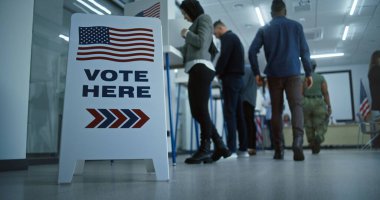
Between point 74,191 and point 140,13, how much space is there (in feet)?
5.40

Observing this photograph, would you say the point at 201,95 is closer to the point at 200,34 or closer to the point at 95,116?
the point at 200,34

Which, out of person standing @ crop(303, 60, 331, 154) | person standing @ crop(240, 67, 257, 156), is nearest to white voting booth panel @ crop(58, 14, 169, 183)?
person standing @ crop(240, 67, 257, 156)

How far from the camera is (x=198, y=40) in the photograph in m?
1.95

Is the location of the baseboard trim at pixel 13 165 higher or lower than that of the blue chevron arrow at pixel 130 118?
lower

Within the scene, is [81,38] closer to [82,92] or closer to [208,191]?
[82,92]

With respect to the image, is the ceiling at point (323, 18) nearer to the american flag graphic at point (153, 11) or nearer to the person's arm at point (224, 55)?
the person's arm at point (224, 55)

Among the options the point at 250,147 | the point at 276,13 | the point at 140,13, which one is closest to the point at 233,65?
the point at 276,13

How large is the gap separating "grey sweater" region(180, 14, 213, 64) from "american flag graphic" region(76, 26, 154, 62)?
2.59ft

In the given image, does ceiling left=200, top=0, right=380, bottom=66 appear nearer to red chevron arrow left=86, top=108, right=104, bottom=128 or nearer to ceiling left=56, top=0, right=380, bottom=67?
ceiling left=56, top=0, right=380, bottom=67

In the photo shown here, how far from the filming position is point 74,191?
0.82 m

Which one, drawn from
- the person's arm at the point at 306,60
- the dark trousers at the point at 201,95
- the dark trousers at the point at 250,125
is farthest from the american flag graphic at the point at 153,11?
the dark trousers at the point at 250,125

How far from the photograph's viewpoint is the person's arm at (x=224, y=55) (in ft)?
9.15

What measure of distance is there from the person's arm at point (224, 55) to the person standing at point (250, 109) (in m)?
0.71

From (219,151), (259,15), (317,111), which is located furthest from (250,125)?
(259,15)
